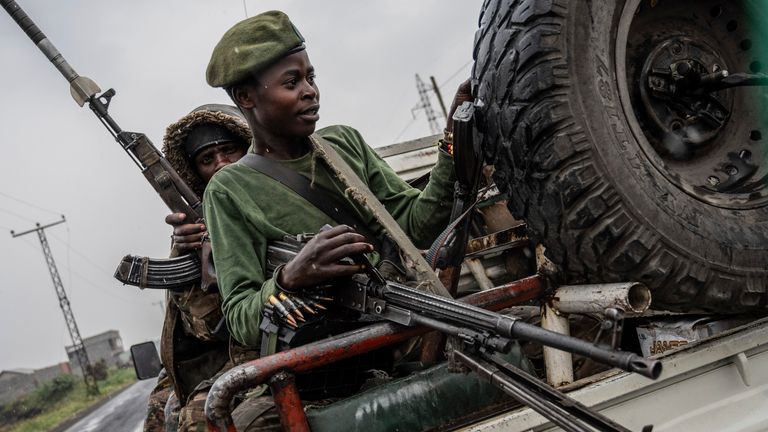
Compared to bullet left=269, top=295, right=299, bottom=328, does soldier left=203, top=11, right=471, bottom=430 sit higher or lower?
higher

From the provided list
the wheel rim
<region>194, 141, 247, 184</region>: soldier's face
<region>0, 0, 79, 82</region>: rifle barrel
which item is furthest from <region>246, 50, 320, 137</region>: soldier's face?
<region>0, 0, 79, 82</region>: rifle barrel

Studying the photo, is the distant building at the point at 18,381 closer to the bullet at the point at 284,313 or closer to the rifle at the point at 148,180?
the rifle at the point at 148,180

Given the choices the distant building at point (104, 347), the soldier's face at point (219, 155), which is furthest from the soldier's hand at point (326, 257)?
the distant building at point (104, 347)

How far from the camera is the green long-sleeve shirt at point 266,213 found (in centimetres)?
198

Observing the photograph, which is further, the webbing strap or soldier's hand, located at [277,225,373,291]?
the webbing strap

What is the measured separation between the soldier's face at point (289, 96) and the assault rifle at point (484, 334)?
0.46 meters

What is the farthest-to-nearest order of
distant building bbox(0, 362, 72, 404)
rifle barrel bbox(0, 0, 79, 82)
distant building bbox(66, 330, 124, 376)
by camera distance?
distant building bbox(66, 330, 124, 376) < distant building bbox(0, 362, 72, 404) < rifle barrel bbox(0, 0, 79, 82)

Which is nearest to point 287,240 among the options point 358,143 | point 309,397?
point 309,397

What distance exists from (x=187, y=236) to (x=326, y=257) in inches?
72.4

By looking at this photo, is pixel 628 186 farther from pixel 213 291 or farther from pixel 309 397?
pixel 213 291

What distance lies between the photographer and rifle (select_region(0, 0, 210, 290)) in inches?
126

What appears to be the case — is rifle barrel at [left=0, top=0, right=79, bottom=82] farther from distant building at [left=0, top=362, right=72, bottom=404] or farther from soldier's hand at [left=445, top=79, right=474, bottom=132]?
distant building at [left=0, top=362, right=72, bottom=404]

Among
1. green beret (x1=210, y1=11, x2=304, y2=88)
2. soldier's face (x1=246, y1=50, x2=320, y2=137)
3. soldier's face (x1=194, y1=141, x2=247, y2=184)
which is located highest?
soldier's face (x1=194, y1=141, x2=247, y2=184)

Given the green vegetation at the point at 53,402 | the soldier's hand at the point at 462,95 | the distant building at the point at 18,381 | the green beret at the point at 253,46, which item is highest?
the distant building at the point at 18,381
